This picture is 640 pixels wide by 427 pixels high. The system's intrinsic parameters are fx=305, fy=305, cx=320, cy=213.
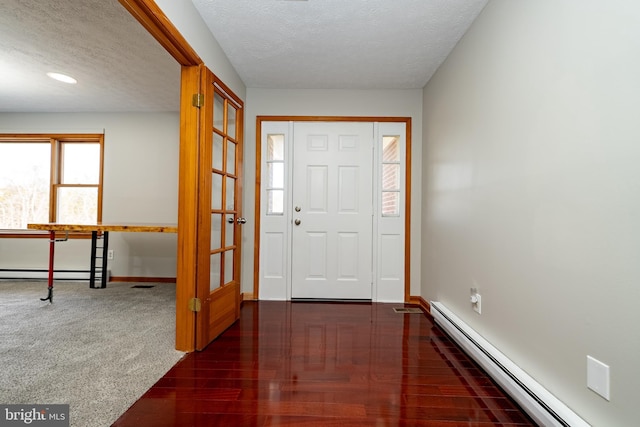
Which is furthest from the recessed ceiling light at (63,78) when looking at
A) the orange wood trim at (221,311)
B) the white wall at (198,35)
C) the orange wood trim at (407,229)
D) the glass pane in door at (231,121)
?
the orange wood trim at (407,229)

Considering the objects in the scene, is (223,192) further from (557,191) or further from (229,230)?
(557,191)

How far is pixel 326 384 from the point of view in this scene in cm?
169

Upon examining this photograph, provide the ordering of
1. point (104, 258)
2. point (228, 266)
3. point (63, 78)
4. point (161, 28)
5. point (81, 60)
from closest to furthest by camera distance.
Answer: point (161, 28)
point (228, 266)
point (81, 60)
point (63, 78)
point (104, 258)

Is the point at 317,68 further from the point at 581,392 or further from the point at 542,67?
the point at 581,392

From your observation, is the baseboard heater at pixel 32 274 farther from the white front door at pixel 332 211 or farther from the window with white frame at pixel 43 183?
the white front door at pixel 332 211

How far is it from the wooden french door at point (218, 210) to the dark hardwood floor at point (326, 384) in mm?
197

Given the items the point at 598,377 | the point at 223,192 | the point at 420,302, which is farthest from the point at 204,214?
the point at 420,302

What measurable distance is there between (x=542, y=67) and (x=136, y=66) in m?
3.32

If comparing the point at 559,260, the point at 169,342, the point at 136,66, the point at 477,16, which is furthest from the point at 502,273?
the point at 136,66

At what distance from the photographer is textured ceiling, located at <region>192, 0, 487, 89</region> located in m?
Answer: 2.06

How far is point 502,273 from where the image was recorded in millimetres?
1793

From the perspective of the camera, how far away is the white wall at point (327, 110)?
3369 mm

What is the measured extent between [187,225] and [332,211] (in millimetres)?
1699

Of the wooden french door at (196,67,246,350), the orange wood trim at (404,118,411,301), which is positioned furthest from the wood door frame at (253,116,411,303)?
the wooden french door at (196,67,246,350)
